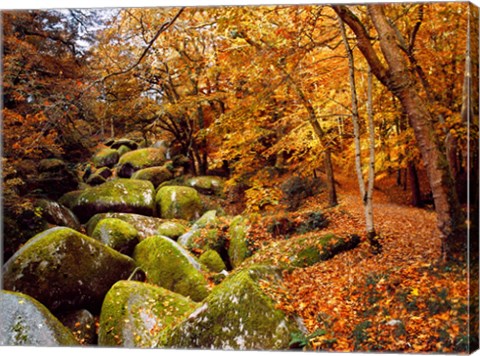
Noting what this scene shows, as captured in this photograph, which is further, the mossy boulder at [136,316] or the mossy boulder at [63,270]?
the mossy boulder at [63,270]

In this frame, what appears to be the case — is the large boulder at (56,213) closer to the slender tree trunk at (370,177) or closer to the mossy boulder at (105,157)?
the mossy boulder at (105,157)

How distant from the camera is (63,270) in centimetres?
462

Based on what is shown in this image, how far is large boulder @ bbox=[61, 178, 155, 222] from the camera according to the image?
481cm

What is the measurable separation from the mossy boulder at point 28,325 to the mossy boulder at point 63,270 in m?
0.17

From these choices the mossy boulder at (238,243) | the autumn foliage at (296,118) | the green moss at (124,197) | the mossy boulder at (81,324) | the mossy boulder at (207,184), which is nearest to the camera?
the autumn foliage at (296,118)

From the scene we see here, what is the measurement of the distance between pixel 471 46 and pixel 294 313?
2.78 m

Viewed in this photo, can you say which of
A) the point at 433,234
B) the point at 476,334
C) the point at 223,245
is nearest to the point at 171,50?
the point at 223,245

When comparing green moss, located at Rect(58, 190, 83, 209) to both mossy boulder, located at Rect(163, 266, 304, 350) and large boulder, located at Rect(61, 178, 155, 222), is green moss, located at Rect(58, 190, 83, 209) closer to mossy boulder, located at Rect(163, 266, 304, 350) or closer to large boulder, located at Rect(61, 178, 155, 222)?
large boulder, located at Rect(61, 178, 155, 222)

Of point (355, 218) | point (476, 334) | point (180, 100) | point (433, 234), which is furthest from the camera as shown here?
point (180, 100)

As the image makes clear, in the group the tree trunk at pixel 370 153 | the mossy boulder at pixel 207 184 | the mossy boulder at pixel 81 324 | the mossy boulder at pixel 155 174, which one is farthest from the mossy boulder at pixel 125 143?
the tree trunk at pixel 370 153

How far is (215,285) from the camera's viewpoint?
4.64 metres

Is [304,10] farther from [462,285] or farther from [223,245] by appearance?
[462,285]

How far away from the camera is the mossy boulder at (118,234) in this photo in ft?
16.0

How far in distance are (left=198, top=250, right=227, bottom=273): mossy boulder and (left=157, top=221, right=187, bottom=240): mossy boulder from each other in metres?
0.35
